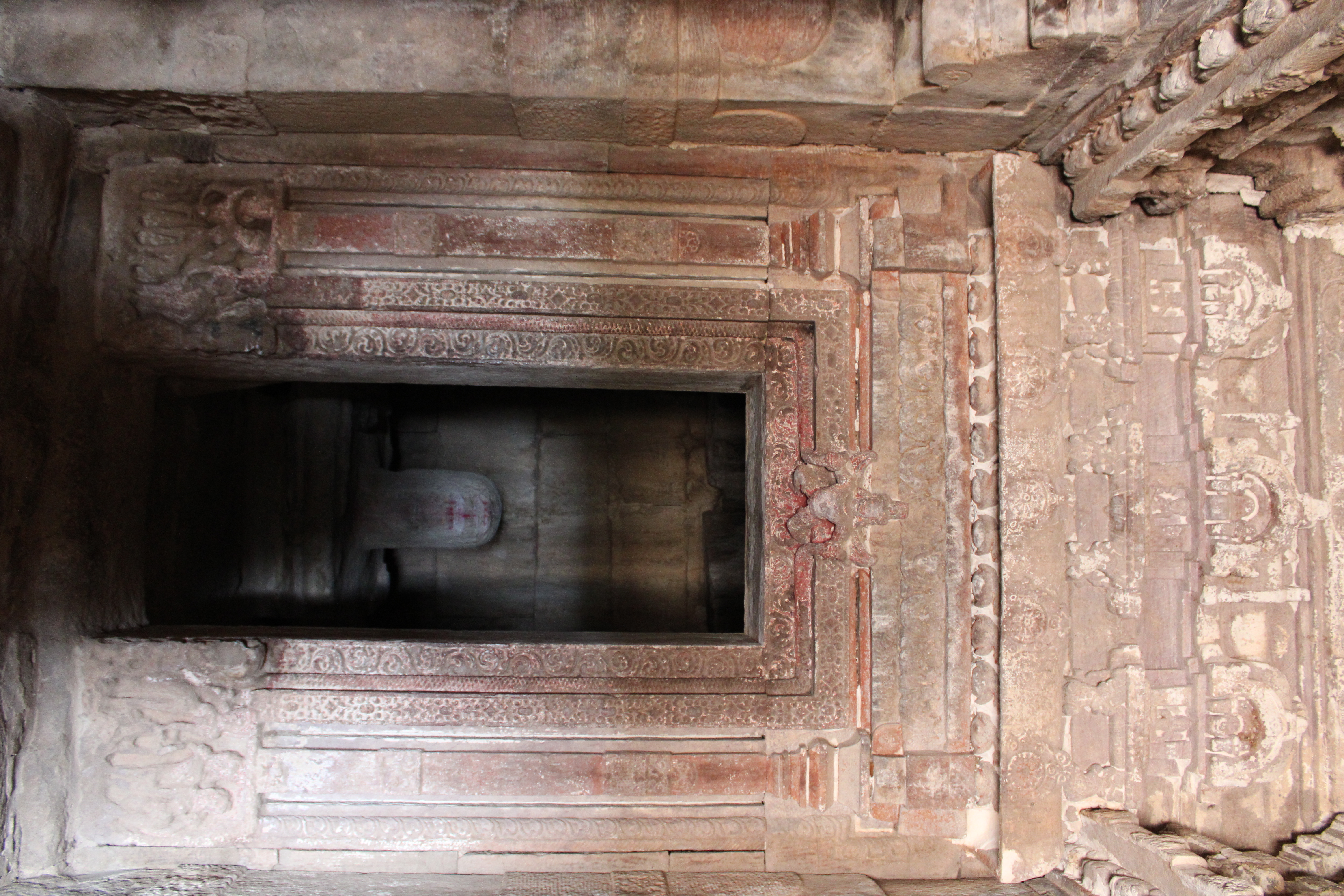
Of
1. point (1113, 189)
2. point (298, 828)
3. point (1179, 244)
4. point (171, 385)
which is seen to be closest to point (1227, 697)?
point (1179, 244)

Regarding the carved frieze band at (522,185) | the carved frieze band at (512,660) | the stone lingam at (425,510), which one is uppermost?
the carved frieze band at (522,185)

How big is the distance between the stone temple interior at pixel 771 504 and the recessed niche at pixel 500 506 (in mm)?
1168

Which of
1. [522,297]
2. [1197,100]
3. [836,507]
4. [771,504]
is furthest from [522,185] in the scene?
[1197,100]

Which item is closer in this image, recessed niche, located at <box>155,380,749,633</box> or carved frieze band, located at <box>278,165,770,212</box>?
carved frieze band, located at <box>278,165,770,212</box>

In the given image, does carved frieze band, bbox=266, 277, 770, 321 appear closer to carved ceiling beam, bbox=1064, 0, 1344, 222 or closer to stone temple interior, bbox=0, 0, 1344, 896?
stone temple interior, bbox=0, 0, 1344, 896

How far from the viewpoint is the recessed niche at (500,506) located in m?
3.92

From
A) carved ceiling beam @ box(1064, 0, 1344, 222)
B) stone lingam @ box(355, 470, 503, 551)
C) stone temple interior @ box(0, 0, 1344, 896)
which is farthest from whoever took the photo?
stone lingam @ box(355, 470, 503, 551)

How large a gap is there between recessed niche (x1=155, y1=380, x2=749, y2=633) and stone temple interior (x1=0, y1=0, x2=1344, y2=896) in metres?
1.17

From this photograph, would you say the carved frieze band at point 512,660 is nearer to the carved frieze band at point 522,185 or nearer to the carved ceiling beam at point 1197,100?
the carved frieze band at point 522,185

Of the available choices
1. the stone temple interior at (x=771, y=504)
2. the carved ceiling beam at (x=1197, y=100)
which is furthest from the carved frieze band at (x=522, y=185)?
the carved ceiling beam at (x=1197, y=100)

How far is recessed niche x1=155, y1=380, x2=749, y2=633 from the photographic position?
3.92 metres

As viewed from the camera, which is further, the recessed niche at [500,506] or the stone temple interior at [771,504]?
the recessed niche at [500,506]

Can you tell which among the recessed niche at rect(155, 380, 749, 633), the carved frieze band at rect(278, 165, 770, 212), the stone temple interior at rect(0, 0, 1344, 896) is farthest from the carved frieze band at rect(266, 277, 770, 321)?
the recessed niche at rect(155, 380, 749, 633)

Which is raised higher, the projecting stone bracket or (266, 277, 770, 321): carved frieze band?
(266, 277, 770, 321): carved frieze band
